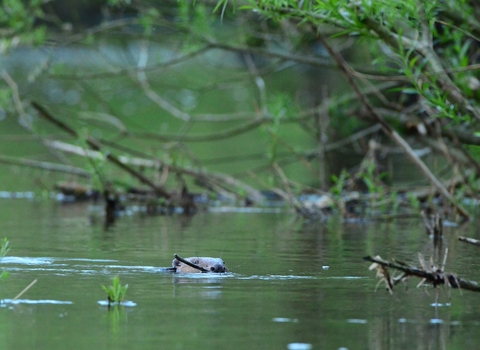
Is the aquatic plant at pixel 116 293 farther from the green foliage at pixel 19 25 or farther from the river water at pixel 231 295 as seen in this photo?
the green foliage at pixel 19 25

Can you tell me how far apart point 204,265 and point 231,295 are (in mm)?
955

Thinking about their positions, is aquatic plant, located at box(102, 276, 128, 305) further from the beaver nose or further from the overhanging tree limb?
the overhanging tree limb

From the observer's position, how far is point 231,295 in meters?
5.48

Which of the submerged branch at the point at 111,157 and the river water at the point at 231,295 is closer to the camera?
the river water at the point at 231,295

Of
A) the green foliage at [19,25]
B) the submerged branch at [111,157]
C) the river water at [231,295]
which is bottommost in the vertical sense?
the river water at [231,295]

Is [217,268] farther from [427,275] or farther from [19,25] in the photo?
[19,25]

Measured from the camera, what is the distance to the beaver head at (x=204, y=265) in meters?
6.32

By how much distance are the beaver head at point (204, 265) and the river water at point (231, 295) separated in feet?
0.29

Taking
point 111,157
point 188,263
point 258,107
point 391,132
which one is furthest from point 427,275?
point 111,157

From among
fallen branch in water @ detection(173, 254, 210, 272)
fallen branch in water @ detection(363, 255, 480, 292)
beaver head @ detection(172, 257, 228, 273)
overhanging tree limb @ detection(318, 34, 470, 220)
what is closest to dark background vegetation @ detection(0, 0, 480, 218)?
overhanging tree limb @ detection(318, 34, 470, 220)

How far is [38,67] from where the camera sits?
12844 millimetres

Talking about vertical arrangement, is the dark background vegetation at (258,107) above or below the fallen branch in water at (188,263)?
above

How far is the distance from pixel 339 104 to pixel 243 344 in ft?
28.6

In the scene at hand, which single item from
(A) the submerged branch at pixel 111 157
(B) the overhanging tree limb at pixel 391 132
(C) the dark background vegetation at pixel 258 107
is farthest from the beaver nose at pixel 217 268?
(A) the submerged branch at pixel 111 157
